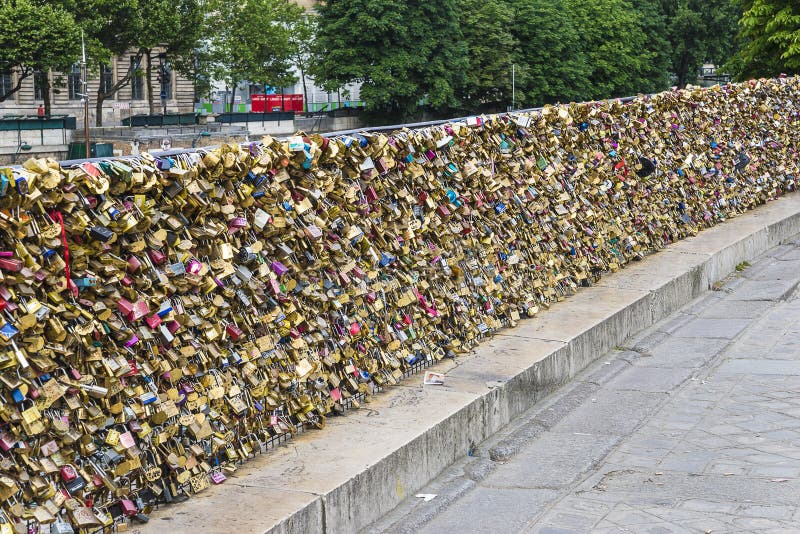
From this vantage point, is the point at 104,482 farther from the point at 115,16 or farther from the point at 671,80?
the point at 671,80

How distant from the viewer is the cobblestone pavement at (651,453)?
6.17m

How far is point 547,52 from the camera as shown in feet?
253

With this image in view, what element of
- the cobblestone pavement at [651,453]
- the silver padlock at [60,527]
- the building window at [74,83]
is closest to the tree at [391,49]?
the building window at [74,83]

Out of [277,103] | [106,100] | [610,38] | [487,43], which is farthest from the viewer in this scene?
[610,38]

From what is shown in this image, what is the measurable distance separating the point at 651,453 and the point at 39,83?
5789 centimetres

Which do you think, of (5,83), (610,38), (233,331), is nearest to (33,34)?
(5,83)

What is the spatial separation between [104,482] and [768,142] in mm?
13618

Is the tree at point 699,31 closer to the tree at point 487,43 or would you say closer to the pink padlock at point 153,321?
the tree at point 487,43

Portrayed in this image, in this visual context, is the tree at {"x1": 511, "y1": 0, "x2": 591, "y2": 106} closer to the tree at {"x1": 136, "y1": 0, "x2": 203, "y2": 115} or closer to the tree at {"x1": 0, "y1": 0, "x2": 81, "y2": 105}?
the tree at {"x1": 136, "y1": 0, "x2": 203, "y2": 115}

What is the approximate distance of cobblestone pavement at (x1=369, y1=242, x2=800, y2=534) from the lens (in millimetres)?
6168

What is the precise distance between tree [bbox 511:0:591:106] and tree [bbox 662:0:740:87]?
10.7 m

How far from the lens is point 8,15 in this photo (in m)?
53.3

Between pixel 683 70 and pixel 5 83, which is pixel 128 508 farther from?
pixel 683 70

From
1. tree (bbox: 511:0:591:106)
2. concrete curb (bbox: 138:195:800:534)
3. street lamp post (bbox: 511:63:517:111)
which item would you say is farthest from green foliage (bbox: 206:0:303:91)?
concrete curb (bbox: 138:195:800:534)
